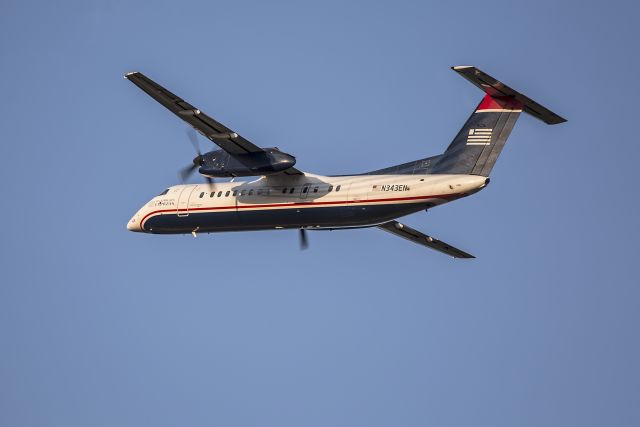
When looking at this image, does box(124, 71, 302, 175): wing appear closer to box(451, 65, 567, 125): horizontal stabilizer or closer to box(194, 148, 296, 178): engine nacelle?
box(194, 148, 296, 178): engine nacelle

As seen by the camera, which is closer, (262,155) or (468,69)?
(468,69)

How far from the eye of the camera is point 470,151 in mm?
39500

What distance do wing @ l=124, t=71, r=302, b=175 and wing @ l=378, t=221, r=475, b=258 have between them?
5466 millimetres

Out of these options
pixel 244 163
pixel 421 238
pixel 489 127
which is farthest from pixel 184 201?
pixel 489 127

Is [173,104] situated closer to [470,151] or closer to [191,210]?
[191,210]

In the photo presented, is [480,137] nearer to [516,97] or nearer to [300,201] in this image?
[516,97]

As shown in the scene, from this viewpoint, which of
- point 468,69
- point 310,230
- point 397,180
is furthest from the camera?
point 310,230

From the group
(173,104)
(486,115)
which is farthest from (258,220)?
(486,115)

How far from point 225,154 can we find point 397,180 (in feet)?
18.2

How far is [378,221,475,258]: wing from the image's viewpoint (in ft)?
151

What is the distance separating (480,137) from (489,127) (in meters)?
0.39

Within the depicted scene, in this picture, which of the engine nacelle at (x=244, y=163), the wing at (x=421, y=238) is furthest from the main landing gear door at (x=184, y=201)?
the wing at (x=421, y=238)

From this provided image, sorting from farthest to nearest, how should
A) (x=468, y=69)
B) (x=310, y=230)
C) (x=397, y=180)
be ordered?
(x=310, y=230) → (x=397, y=180) → (x=468, y=69)

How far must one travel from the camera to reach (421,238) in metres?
46.6
